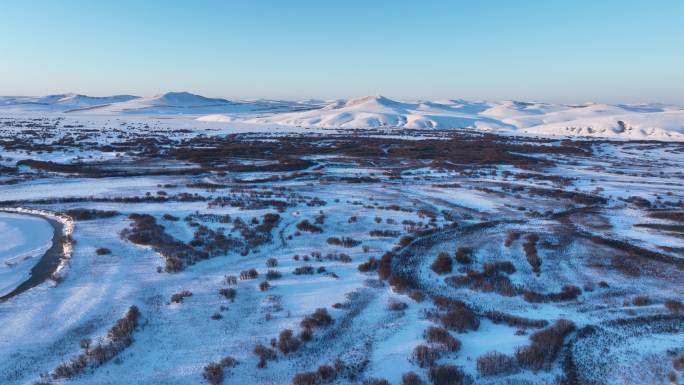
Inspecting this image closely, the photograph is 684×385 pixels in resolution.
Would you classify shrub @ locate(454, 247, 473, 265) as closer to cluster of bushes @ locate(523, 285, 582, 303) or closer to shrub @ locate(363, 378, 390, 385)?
cluster of bushes @ locate(523, 285, 582, 303)

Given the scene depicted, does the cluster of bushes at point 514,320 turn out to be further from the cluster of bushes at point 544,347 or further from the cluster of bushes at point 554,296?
the cluster of bushes at point 554,296

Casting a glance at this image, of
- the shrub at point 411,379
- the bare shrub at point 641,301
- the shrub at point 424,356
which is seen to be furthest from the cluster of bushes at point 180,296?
the bare shrub at point 641,301

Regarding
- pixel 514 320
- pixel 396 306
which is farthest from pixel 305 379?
pixel 514 320

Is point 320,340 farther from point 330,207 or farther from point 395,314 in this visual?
point 330,207

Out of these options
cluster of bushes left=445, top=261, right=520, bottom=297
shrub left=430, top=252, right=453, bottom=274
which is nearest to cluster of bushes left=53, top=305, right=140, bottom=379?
cluster of bushes left=445, top=261, right=520, bottom=297

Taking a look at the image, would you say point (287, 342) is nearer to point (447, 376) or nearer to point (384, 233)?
point (447, 376)

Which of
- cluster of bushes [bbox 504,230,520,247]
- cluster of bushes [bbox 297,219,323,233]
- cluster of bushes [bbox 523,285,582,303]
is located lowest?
cluster of bushes [bbox 523,285,582,303]

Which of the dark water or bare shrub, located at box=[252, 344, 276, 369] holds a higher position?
bare shrub, located at box=[252, 344, 276, 369]

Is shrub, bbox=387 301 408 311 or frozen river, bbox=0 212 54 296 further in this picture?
frozen river, bbox=0 212 54 296
